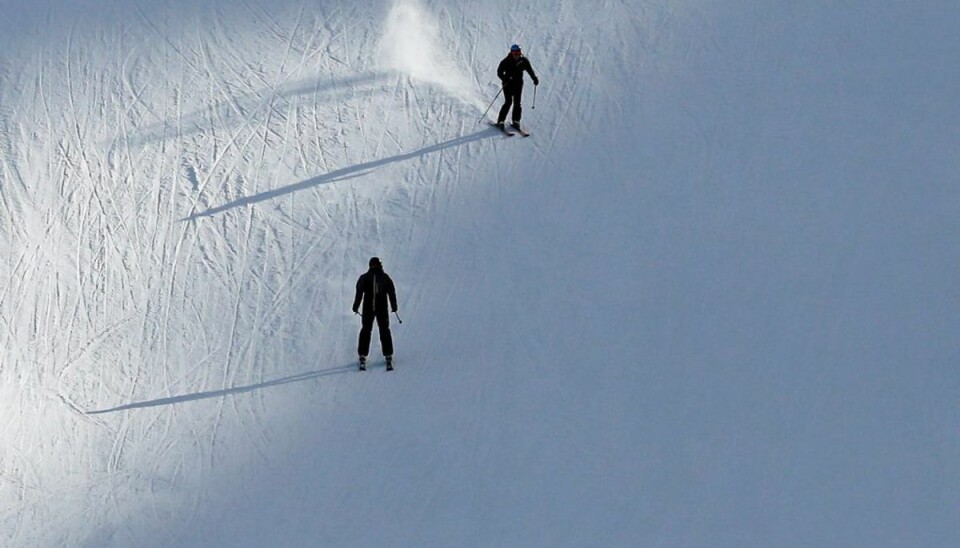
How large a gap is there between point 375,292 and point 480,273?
2574 millimetres

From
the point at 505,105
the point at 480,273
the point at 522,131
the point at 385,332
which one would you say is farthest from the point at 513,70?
the point at 385,332

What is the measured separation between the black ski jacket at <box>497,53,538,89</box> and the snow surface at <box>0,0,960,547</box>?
96cm

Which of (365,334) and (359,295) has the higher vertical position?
(359,295)

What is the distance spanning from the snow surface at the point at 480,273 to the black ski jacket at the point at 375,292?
97 cm

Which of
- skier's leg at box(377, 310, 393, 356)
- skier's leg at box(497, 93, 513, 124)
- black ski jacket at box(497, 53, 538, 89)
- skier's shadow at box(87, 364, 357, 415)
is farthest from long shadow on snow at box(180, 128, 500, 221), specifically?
skier's leg at box(377, 310, 393, 356)

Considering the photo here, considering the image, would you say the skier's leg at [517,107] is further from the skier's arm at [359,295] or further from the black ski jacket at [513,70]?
the skier's arm at [359,295]

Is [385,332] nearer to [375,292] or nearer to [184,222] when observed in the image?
[375,292]

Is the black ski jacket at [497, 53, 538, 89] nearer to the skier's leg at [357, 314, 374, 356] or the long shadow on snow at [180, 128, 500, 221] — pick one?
the long shadow on snow at [180, 128, 500, 221]

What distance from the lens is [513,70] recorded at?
22.2 meters

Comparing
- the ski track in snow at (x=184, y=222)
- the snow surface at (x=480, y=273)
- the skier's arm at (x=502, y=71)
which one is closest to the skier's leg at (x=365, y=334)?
the snow surface at (x=480, y=273)

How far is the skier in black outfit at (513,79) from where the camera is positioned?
2211 cm

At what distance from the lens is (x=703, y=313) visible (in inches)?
763

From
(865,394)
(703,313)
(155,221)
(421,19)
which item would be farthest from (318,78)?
(865,394)

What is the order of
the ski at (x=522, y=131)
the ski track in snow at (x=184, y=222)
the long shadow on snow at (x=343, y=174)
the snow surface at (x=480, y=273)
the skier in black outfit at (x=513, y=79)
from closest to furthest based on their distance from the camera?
the snow surface at (x=480, y=273), the ski track in snow at (x=184, y=222), the long shadow on snow at (x=343, y=174), the skier in black outfit at (x=513, y=79), the ski at (x=522, y=131)
